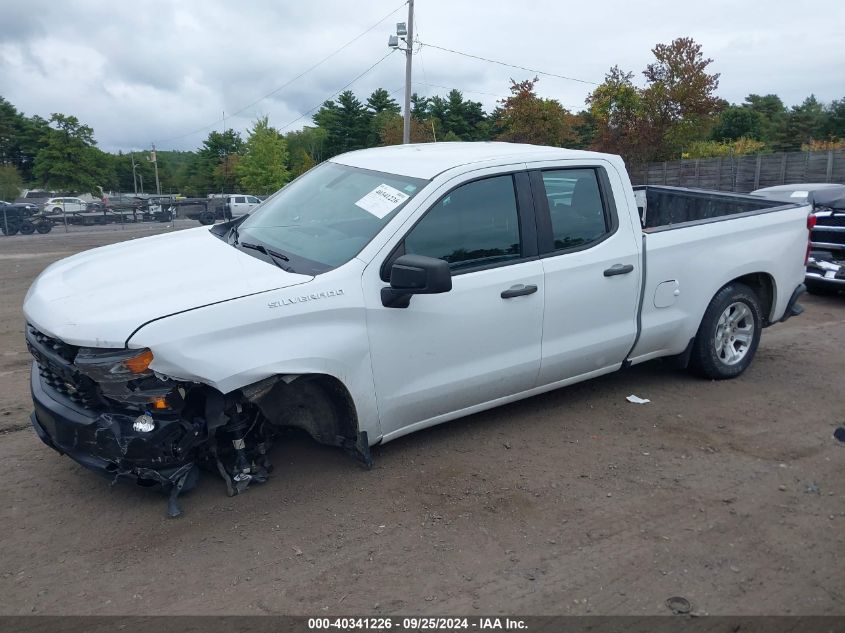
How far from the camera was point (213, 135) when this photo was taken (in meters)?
71.1

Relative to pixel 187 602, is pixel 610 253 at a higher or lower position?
higher

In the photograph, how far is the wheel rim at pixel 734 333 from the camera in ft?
18.7

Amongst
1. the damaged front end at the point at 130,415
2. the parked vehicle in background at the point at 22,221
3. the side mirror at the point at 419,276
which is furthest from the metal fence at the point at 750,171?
the damaged front end at the point at 130,415

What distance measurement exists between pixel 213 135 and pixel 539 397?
7152 cm

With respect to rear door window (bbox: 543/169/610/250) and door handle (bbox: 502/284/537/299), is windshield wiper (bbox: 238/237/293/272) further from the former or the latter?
rear door window (bbox: 543/169/610/250)

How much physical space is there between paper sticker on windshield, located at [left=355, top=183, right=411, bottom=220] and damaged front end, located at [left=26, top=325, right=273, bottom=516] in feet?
4.38

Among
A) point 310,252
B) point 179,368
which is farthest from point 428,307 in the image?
point 179,368

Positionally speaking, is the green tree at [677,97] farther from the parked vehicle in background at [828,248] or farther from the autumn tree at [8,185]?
the autumn tree at [8,185]

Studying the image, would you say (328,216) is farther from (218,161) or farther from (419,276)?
(218,161)

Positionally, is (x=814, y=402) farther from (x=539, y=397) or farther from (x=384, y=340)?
(x=384, y=340)

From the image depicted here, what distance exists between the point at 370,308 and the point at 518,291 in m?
1.01

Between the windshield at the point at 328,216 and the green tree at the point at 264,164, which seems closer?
the windshield at the point at 328,216

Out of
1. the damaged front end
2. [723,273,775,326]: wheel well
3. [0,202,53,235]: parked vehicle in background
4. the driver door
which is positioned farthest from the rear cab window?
[0,202,53,235]: parked vehicle in background

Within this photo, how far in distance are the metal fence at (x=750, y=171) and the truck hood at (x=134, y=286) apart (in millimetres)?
26596
